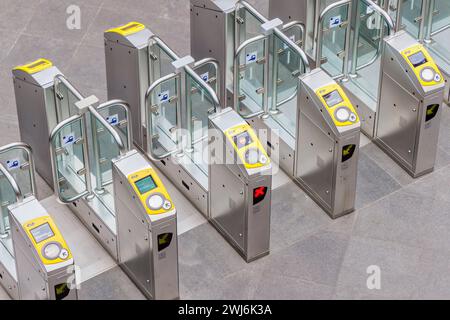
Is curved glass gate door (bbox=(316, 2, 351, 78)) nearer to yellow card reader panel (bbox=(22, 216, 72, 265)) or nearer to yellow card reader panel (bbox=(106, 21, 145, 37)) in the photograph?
yellow card reader panel (bbox=(106, 21, 145, 37))

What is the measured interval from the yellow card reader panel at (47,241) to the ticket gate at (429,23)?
15.8 ft

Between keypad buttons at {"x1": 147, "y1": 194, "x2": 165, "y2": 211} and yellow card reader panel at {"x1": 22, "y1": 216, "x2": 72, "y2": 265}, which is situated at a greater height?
keypad buttons at {"x1": 147, "y1": 194, "x2": 165, "y2": 211}

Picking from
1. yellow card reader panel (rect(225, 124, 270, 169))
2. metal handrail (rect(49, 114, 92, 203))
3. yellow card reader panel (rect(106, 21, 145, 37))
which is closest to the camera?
yellow card reader panel (rect(225, 124, 270, 169))

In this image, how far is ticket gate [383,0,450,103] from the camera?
1405 cm

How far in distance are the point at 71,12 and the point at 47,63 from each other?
2582 millimetres

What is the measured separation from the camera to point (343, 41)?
13578 millimetres

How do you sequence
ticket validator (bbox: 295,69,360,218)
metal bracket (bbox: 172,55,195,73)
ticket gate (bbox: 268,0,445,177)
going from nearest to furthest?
1. ticket validator (bbox: 295,69,360,218)
2. metal bracket (bbox: 172,55,195,73)
3. ticket gate (bbox: 268,0,445,177)

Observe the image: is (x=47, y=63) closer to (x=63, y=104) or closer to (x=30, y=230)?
(x=63, y=104)

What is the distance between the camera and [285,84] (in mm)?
13188

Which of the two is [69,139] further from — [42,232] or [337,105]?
[337,105]

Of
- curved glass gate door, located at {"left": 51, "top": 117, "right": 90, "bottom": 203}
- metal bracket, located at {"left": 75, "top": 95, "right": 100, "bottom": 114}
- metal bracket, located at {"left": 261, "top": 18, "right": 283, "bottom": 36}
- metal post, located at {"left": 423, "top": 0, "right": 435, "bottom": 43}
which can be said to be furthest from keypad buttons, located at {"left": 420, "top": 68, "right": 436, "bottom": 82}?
curved glass gate door, located at {"left": 51, "top": 117, "right": 90, "bottom": 203}

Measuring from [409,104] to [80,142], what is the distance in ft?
10.4

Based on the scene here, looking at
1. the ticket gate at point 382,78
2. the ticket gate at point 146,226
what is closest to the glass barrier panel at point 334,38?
the ticket gate at point 382,78

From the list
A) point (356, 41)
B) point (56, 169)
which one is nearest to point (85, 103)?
point (56, 169)
